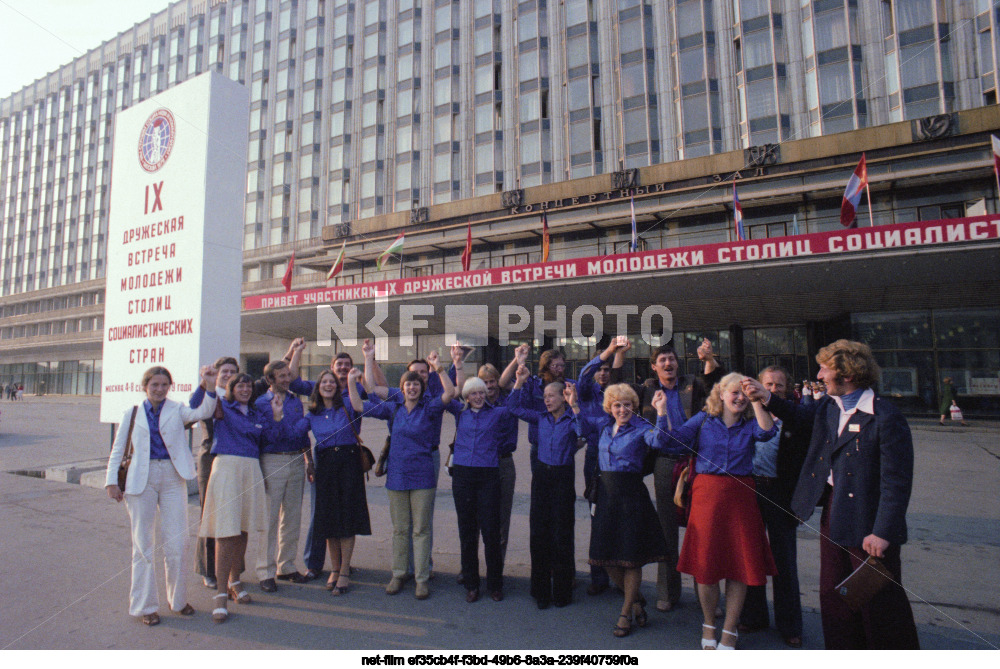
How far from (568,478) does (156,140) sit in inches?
231

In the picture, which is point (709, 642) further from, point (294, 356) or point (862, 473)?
point (294, 356)

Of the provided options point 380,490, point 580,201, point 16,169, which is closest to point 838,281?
point 580,201

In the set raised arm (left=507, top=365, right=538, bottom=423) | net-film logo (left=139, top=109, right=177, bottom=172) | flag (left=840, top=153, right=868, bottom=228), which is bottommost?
raised arm (left=507, top=365, right=538, bottom=423)

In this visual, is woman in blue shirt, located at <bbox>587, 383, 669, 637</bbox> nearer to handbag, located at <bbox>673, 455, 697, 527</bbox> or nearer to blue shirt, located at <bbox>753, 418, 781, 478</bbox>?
handbag, located at <bbox>673, 455, 697, 527</bbox>

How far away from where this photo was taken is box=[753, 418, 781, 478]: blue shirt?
11.4ft

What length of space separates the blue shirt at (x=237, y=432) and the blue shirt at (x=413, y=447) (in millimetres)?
894

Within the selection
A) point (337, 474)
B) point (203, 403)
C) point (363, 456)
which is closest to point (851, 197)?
point (363, 456)

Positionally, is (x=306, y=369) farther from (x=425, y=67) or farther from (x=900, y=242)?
(x=900, y=242)

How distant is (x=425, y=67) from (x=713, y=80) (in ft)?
56.9

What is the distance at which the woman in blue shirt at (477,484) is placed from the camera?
4.04 metres

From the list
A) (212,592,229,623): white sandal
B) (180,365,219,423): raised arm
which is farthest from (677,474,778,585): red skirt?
(180,365,219,423): raised arm

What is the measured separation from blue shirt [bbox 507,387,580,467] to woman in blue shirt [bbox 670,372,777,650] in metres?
0.92

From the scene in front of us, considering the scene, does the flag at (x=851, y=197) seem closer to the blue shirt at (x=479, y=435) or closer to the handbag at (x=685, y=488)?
the handbag at (x=685, y=488)

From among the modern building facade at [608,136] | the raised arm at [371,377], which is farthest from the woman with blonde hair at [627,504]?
the modern building facade at [608,136]
